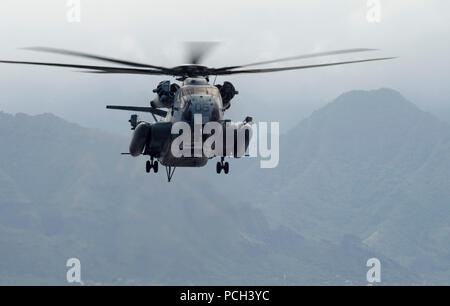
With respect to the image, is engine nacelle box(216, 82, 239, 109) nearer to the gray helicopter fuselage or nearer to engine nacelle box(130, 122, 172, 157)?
the gray helicopter fuselage

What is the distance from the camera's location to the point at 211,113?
5166 centimetres

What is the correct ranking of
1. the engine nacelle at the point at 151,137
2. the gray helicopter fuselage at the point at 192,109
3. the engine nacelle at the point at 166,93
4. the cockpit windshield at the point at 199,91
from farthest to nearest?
the engine nacelle at the point at 166,93 → the engine nacelle at the point at 151,137 → the cockpit windshield at the point at 199,91 → the gray helicopter fuselage at the point at 192,109

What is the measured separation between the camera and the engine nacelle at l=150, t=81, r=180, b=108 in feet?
181

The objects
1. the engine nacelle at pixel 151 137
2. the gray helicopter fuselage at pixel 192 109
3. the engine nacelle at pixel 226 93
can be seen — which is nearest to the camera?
the gray helicopter fuselage at pixel 192 109

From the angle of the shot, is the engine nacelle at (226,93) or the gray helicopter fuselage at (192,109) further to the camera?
the engine nacelle at (226,93)

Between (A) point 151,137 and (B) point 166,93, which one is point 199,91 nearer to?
(B) point 166,93

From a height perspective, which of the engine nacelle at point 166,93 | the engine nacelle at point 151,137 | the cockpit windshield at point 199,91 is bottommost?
the engine nacelle at point 151,137

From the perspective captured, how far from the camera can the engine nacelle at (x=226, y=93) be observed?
184 ft

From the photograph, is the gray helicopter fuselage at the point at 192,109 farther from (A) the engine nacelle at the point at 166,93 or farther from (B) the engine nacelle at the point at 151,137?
(A) the engine nacelle at the point at 166,93

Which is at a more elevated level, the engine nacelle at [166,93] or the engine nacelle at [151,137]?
the engine nacelle at [166,93]

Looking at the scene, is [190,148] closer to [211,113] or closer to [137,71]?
[211,113]

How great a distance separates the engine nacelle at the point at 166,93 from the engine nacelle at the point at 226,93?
2896 millimetres
